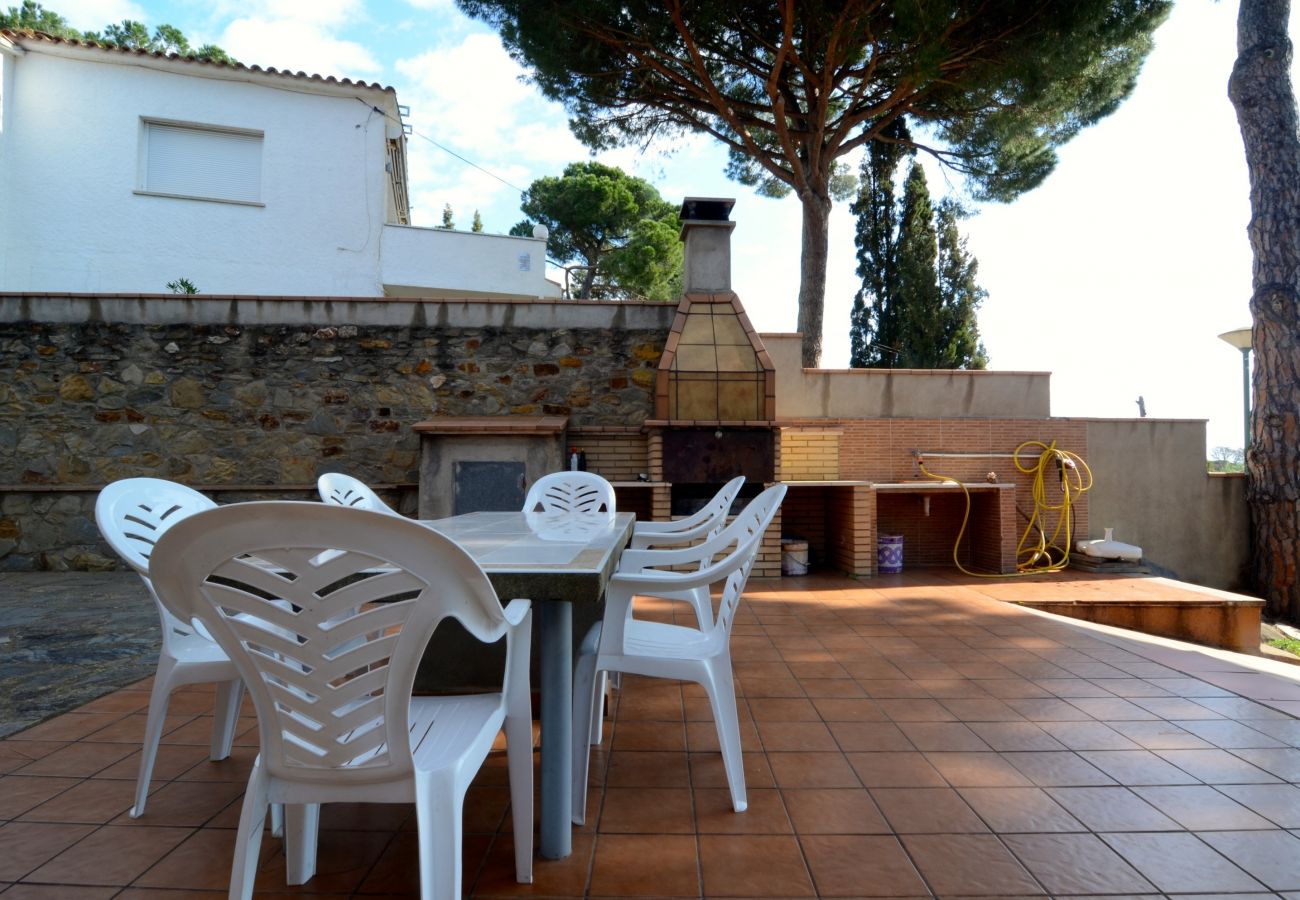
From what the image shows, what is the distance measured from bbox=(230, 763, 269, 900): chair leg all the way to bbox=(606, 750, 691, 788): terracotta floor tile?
3.52ft

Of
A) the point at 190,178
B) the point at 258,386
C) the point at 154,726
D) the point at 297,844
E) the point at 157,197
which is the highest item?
the point at 190,178

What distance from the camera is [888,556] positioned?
20.7 ft

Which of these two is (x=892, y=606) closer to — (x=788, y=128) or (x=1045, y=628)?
(x=1045, y=628)

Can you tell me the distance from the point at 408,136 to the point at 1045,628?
11.1 m

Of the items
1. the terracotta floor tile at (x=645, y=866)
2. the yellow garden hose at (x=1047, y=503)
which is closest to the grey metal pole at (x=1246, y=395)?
the yellow garden hose at (x=1047, y=503)

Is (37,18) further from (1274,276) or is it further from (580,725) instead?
(1274,276)

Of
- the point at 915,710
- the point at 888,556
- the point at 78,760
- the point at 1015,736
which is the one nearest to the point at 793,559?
the point at 888,556

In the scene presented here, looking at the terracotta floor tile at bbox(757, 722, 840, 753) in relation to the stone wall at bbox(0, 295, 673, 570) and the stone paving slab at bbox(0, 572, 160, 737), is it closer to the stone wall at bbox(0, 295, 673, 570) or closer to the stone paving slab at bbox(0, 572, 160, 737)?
the stone paving slab at bbox(0, 572, 160, 737)

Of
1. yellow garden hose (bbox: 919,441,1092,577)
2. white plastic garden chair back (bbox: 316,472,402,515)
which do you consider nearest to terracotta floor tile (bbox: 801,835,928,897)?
white plastic garden chair back (bbox: 316,472,402,515)

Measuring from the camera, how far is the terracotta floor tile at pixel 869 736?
7.65 ft

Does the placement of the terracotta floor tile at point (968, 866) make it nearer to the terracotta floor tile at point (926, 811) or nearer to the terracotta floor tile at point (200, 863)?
the terracotta floor tile at point (926, 811)

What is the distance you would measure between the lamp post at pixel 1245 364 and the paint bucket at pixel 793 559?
509 centimetres

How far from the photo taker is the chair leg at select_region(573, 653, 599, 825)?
1.82m

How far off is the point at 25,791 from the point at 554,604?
1.66 m
